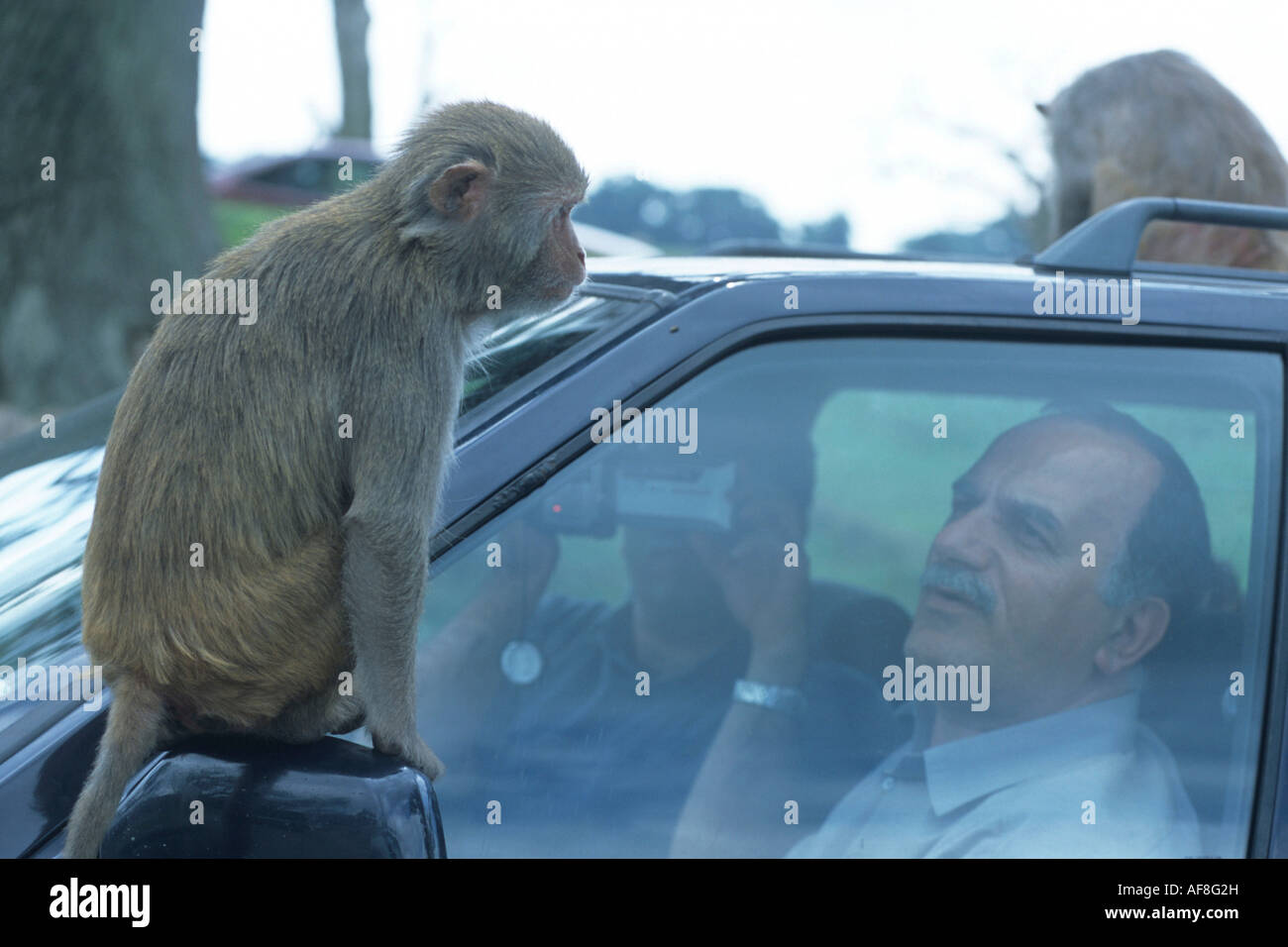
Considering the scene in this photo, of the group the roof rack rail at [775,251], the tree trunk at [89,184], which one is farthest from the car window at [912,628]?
the tree trunk at [89,184]

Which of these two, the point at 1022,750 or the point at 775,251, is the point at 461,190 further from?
the point at 775,251

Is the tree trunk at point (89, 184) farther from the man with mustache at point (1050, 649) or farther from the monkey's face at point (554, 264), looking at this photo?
the man with mustache at point (1050, 649)

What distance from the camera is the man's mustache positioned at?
2045 millimetres

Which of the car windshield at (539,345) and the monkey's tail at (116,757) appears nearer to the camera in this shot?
the monkey's tail at (116,757)

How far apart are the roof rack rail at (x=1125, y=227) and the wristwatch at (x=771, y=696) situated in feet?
3.04

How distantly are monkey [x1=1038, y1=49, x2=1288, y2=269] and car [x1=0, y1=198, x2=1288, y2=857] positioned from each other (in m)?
1.25

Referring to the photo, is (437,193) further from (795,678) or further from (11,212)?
(11,212)

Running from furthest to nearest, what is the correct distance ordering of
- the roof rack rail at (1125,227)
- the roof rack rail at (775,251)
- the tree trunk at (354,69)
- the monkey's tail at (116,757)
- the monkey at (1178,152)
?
the tree trunk at (354,69)
the monkey at (1178,152)
the roof rack rail at (775,251)
the roof rack rail at (1125,227)
the monkey's tail at (116,757)

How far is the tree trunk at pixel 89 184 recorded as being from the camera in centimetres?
637

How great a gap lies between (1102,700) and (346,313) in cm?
138

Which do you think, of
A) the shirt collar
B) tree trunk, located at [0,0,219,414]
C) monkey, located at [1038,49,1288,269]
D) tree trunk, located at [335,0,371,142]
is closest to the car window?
the shirt collar

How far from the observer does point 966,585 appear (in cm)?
205

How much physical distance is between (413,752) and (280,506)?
1.24 ft

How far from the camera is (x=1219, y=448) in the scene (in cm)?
202
